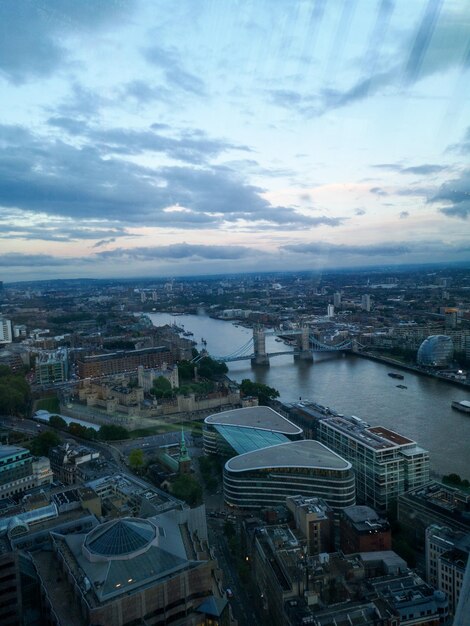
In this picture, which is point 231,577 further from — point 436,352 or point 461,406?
point 436,352

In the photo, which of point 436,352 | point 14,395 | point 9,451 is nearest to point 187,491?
point 9,451

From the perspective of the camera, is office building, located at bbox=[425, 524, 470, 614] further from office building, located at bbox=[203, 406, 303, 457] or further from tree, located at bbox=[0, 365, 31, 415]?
tree, located at bbox=[0, 365, 31, 415]

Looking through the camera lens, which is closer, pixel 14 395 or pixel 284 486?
pixel 284 486

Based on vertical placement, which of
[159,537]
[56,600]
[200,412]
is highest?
[159,537]

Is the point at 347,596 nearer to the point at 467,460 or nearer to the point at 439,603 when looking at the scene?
the point at 439,603

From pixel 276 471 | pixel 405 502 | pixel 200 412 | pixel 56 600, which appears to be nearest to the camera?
pixel 56 600

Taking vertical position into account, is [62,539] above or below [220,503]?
above

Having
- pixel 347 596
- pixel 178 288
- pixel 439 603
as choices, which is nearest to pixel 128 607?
pixel 347 596
